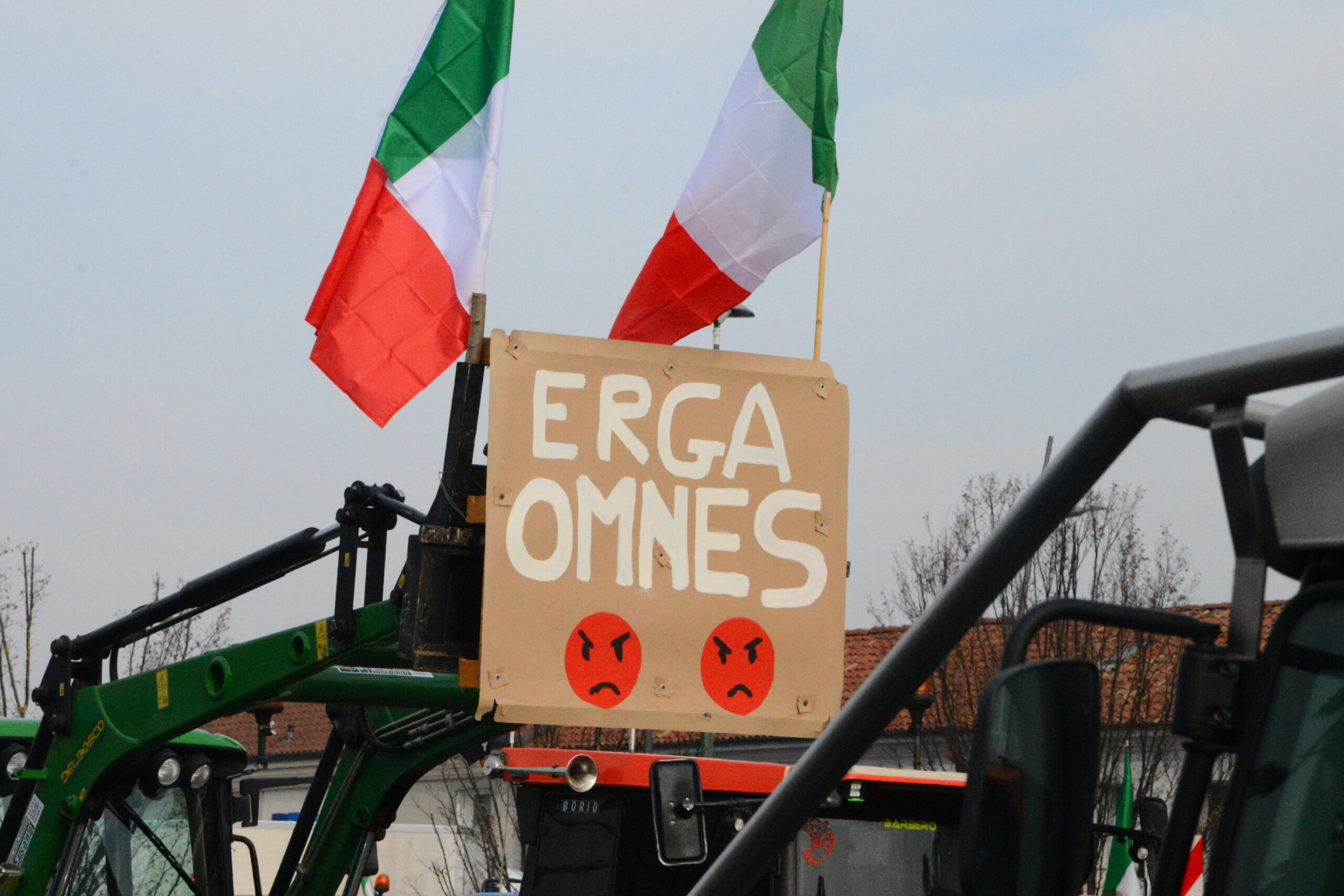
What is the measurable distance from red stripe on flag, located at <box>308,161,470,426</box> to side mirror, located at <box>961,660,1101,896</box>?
421 cm

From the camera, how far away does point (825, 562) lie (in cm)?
493

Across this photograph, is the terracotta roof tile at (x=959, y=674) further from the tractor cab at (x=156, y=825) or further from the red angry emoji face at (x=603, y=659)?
the tractor cab at (x=156, y=825)

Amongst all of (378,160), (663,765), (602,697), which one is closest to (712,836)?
(663,765)

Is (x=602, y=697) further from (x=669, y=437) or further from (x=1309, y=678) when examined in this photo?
(x=1309, y=678)

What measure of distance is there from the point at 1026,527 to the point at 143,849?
6112mm

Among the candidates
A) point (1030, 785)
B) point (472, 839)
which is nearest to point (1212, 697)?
point (1030, 785)

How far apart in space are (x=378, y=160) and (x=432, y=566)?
1.96m

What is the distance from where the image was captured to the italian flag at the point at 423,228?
6.00 metres

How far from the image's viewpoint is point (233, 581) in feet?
21.4

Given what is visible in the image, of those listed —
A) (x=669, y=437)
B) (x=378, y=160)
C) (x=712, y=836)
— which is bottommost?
(x=712, y=836)

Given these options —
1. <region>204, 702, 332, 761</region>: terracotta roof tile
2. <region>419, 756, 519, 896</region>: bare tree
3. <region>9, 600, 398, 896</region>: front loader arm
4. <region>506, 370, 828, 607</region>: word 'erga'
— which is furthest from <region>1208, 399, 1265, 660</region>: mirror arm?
<region>204, 702, 332, 761</region>: terracotta roof tile

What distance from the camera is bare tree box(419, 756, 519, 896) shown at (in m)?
23.1

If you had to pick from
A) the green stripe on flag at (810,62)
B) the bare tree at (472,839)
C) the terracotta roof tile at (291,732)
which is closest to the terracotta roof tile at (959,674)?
the bare tree at (472,839)

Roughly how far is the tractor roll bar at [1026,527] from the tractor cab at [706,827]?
2.99 meters
